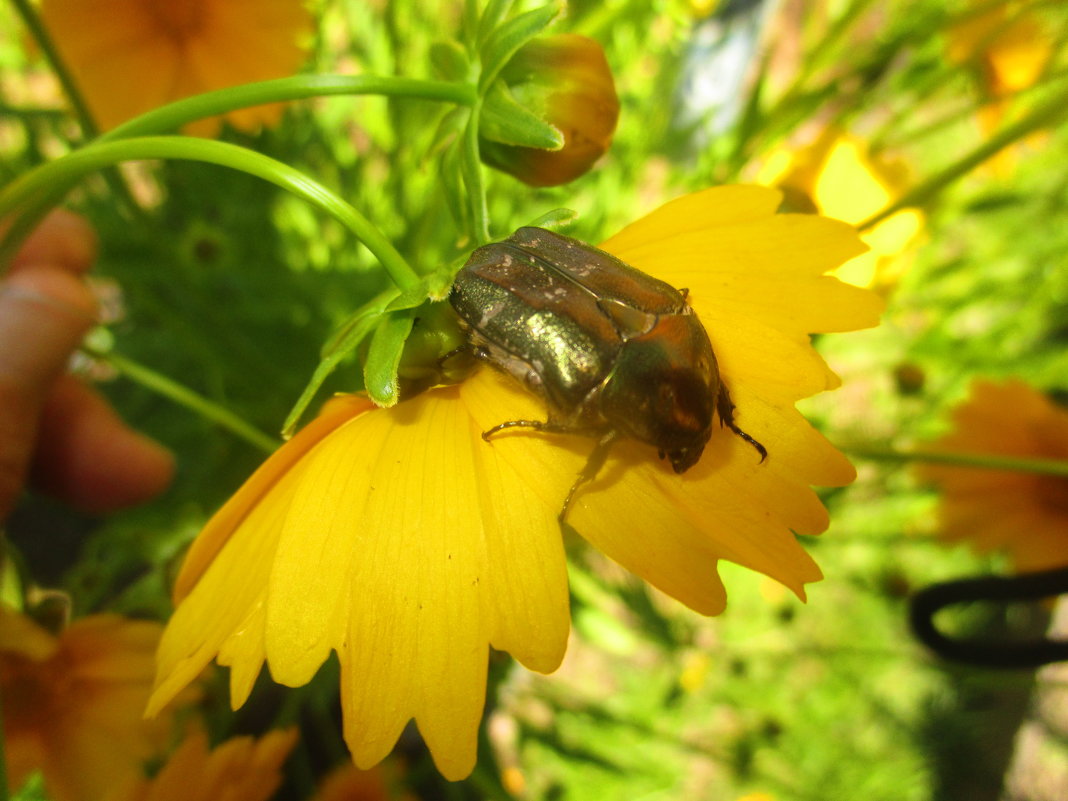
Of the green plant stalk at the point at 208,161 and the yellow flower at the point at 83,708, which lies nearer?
the green plant stalk at the point at 208,161

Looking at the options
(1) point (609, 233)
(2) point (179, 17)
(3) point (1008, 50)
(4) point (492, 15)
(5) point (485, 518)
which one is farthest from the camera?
(1) point (609, 233)

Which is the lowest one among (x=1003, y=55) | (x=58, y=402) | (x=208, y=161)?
(x=58, y=402)

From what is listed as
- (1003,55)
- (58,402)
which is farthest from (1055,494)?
(58,402)

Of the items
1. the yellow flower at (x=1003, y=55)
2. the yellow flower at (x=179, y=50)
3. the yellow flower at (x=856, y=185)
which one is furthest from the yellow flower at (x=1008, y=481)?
the yellow flower at (x=179, y=50)

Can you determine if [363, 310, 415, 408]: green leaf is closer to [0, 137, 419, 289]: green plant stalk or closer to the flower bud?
[0, 137, 419, 289]: green plant stalk

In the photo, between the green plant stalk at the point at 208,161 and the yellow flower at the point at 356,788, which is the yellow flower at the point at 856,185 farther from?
the yellow flower at the point at 356,788

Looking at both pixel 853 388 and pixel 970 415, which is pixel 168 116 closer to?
pixel 970 415

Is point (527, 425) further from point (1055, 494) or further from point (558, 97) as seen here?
point (1055, 494)

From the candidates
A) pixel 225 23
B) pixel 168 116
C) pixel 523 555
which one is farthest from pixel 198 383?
pixel 523 555
